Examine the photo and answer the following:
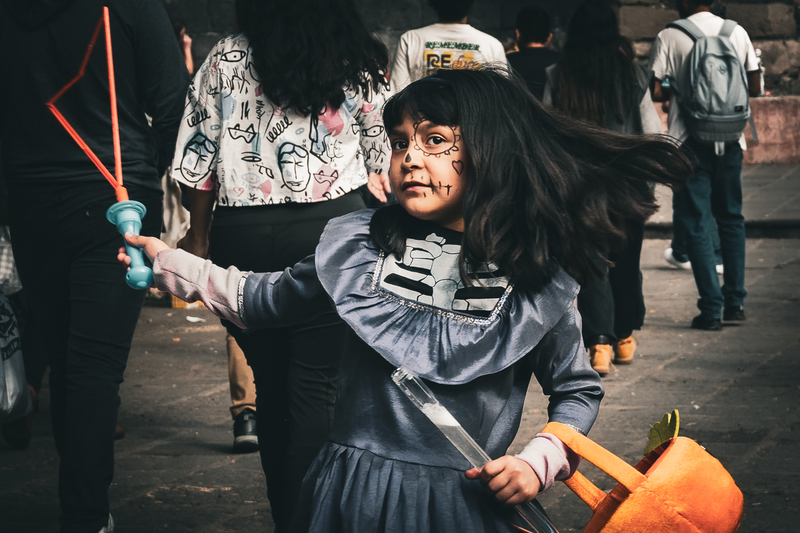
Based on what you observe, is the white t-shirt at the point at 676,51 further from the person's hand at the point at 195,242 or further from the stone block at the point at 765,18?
the stone block at the point at 765,18

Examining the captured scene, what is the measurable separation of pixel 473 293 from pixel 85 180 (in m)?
1.47

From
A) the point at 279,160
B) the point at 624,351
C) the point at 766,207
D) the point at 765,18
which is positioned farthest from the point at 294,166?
the point at 765,18

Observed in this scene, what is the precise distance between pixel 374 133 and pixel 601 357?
88.9 inches

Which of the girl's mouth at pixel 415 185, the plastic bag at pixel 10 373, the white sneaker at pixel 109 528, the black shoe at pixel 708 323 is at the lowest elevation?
the black shoe at pixel 708 323

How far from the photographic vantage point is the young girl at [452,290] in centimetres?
177

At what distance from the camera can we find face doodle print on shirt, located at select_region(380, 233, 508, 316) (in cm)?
183

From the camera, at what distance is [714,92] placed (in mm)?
5602

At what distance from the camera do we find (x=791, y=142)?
464 inches

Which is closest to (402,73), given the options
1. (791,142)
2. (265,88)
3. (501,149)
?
(265,88)

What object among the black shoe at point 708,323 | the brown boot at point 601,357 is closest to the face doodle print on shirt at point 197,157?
the brown boot at point 601,357

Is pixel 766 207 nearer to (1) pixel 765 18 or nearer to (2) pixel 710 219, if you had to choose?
(2) pixel 710 219

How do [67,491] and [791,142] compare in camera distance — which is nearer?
[67,491]

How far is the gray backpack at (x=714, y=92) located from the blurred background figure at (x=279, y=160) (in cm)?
330

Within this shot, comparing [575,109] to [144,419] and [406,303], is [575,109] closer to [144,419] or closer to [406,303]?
[144,419]
